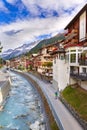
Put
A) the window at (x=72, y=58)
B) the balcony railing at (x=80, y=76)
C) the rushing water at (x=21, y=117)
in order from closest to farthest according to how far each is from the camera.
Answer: the rushing water at (x=21, y=117) → the balcony railing at (x=80, y=76) → the window at (x=72, y=58)

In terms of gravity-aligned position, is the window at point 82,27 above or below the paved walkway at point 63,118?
above

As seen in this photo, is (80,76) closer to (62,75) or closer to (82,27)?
(82,27)

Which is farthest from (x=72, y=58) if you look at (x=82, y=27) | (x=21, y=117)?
(x=21, y=117)

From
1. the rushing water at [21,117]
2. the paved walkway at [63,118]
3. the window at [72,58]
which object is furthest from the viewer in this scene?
the window at [72,58]

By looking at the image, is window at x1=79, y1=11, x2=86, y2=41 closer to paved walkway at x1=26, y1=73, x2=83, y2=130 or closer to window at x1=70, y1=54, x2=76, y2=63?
window at x1=70, y1=54, x2=76, y2=63

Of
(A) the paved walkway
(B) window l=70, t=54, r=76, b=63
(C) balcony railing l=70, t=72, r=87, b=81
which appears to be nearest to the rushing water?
(A) the paved walkway

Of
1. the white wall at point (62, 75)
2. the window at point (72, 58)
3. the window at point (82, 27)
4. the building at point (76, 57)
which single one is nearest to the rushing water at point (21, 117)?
the white wall at point (62, 75)

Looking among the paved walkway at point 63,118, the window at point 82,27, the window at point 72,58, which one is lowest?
the paved walkway at point 63,118

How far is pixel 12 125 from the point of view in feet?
132

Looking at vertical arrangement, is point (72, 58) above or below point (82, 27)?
below

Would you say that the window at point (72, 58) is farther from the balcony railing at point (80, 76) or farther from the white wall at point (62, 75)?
the white wall at point (62, 75)

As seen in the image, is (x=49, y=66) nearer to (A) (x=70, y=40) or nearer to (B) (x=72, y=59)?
(A) (x=70, y=40)

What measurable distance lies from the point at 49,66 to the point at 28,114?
5264cm

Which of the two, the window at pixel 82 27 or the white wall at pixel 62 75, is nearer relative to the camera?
the window at pixel 82 27
